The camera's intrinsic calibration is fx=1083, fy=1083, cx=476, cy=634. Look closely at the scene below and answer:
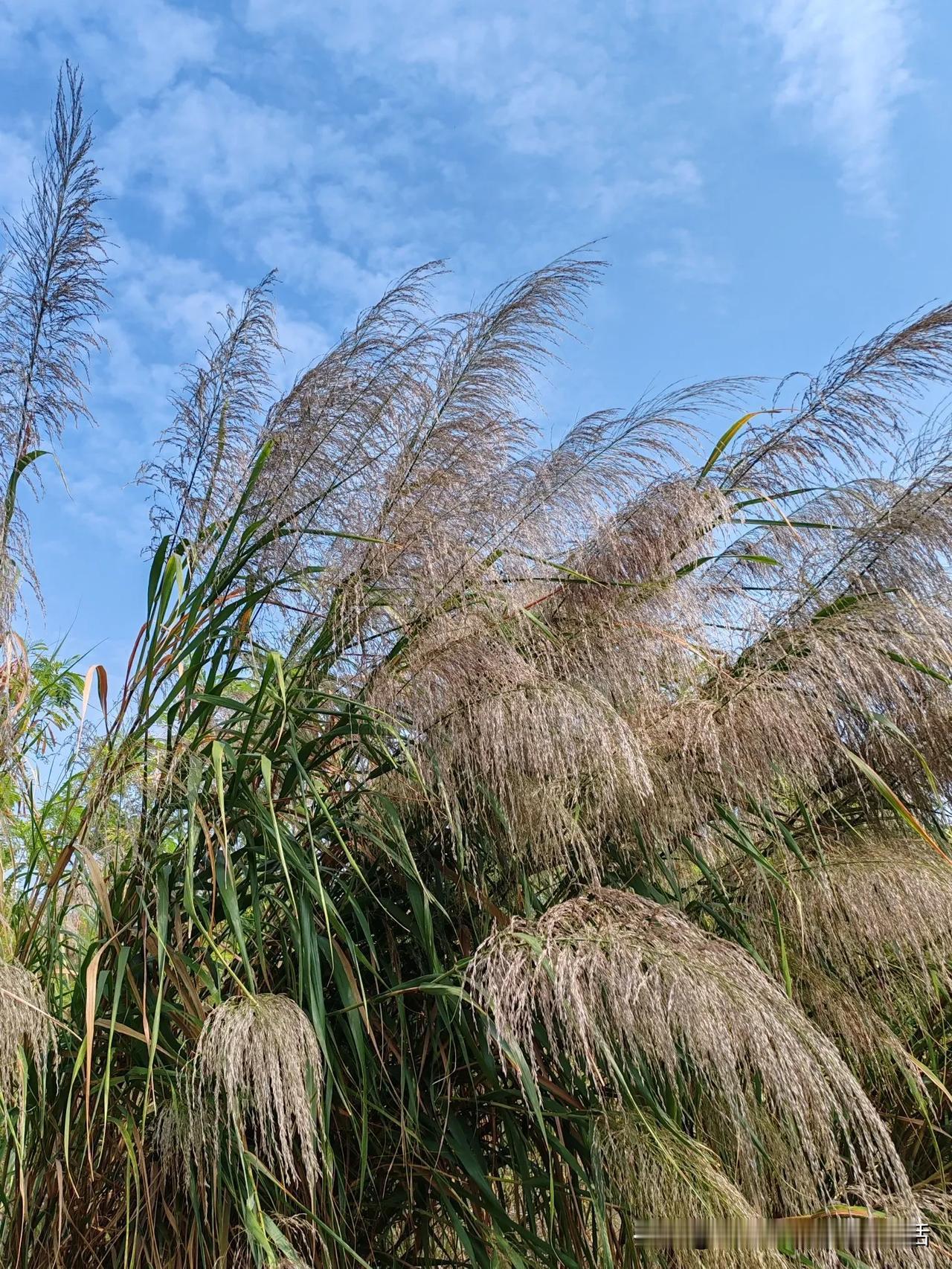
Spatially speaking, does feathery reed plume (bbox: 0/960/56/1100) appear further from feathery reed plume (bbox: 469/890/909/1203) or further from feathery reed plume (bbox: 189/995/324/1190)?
feathery reed plume (bbox: 469/890/909/1203)

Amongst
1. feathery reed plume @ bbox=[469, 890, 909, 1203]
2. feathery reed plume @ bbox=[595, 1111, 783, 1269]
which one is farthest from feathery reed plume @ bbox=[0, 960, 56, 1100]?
feathery reed plume @ bbox=[595, 1111, 783, 1269]

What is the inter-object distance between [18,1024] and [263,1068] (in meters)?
0.46

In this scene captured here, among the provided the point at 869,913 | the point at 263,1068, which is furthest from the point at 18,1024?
the point at 869,913

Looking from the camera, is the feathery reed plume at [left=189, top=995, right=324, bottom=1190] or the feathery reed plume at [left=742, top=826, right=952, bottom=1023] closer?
the feathery reed plume at [left=189, top=995, right=324, bottom=1190]

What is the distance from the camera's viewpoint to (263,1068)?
1828mm

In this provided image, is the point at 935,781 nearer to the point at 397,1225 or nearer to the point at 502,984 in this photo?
the point at 502,984

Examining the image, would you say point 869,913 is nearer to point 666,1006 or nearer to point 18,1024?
point 666,1006

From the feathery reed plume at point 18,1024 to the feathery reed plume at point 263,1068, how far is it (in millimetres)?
307

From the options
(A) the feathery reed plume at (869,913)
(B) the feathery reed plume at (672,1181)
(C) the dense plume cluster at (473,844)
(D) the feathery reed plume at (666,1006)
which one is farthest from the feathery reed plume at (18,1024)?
(A) the feathery reed plume at (869,913)

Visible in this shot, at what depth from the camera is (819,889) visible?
2406 mm

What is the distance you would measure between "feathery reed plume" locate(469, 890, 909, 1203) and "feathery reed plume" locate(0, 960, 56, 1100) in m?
0.81

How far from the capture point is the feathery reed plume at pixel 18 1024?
191cm

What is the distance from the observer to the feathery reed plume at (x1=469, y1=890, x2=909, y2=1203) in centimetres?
182

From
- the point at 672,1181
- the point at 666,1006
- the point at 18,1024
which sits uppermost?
the point at 18,1024
